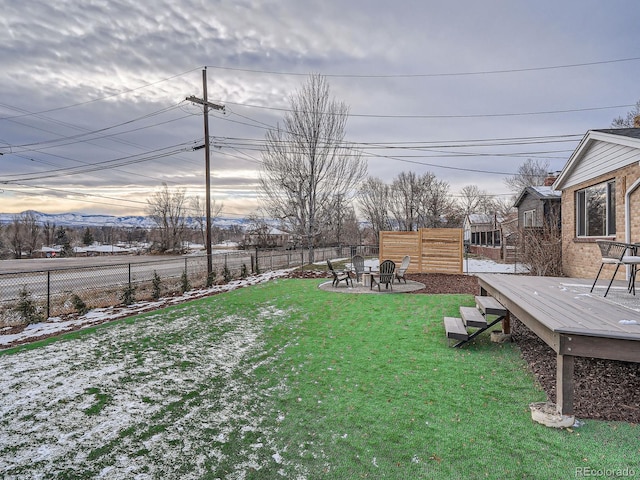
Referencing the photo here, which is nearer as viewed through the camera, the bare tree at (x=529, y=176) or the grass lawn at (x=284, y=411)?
the grass lawn at (x=284, y=411)

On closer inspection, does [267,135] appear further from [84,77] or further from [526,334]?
[526,334]

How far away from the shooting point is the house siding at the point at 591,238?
24.3 ft

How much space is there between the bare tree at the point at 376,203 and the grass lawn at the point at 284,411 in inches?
1599

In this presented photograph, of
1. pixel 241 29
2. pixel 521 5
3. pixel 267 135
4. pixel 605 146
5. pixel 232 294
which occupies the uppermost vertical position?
pixel 521 5

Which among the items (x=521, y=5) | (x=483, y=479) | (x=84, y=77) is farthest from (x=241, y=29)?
(x=483, y=479)

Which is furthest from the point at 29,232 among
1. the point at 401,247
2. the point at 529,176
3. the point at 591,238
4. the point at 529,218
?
the point at 529,176

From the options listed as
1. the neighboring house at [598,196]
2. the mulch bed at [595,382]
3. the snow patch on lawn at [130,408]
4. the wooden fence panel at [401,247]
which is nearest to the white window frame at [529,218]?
the wooden fence panel at [401,247]

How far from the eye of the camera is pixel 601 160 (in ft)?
28.7

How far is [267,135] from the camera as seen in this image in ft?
64.5

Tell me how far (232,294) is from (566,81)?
709 inches

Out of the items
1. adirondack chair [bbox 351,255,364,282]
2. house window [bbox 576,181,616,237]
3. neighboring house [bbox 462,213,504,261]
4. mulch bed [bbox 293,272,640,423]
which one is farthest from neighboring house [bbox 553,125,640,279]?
neighboring house [bbox 462,213,504,261]

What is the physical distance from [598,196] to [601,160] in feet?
3.36

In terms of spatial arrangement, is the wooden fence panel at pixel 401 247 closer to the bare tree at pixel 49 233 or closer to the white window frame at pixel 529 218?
the white window frame at pixel 529 218

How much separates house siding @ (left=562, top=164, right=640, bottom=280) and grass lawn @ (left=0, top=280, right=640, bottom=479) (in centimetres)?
534
